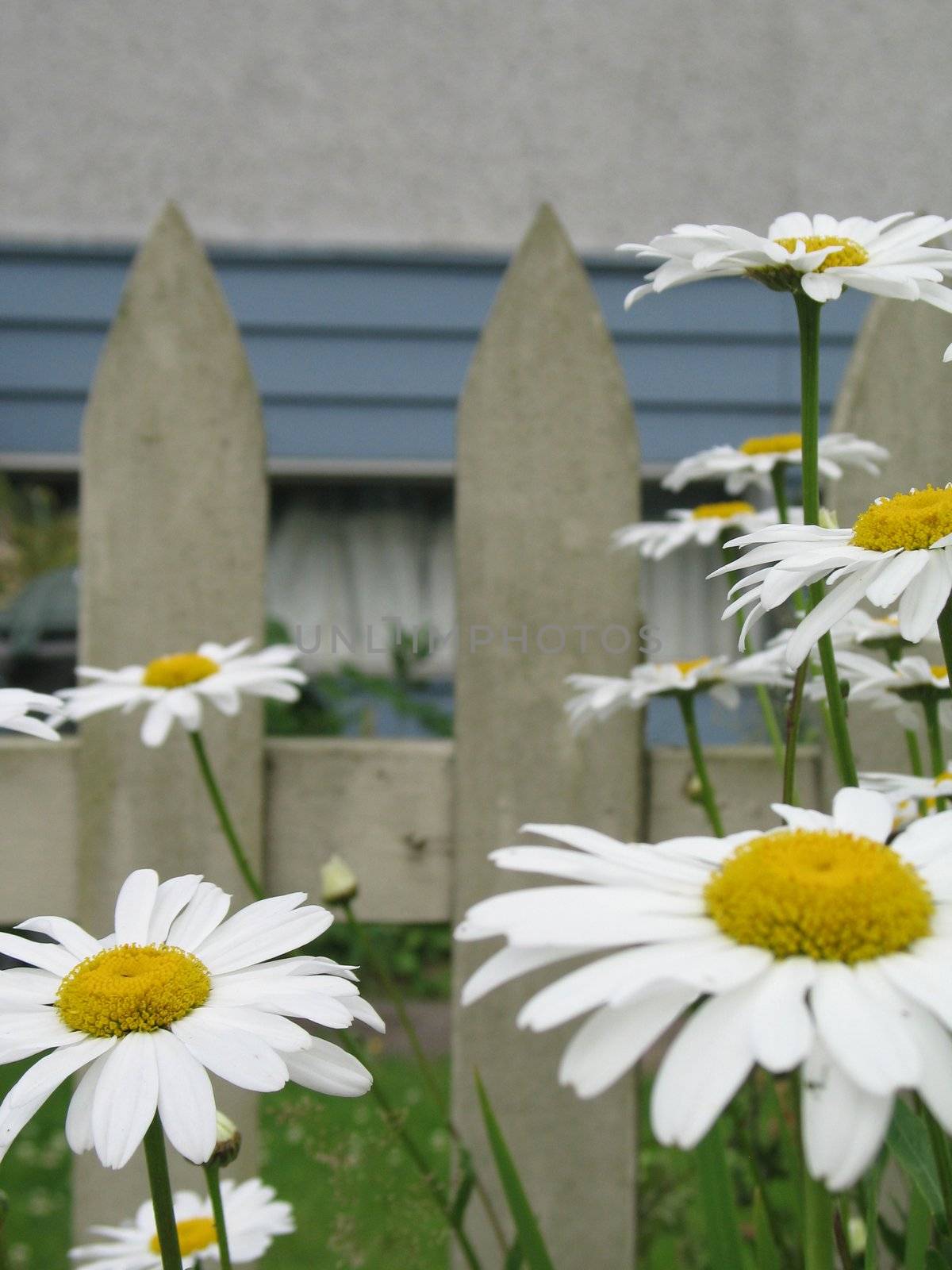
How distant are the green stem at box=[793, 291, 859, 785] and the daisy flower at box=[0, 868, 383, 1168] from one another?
0.33 m

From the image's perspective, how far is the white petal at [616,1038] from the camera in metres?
0.46

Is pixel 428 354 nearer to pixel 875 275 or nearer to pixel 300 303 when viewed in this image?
pixel 300 303

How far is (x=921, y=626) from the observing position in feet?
2.28

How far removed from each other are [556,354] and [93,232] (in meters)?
3.18

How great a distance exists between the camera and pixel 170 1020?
679 mm

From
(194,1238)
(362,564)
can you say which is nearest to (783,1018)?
(194,1238)

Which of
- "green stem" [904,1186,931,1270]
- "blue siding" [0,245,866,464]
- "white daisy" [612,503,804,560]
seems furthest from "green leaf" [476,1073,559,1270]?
"blue siding" [0,245,866,464]

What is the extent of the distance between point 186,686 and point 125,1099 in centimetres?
90

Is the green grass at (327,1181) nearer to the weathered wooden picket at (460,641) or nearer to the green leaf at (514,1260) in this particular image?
the green leaf at (514,1260)

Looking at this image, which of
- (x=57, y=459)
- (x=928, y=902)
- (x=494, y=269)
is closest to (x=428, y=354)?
(x=494, y=269)

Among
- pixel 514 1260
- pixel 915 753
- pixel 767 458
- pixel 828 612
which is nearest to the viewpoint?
pixel 828 612

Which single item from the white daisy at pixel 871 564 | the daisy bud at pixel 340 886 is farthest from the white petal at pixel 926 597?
the daisy bud at pixel 340 886

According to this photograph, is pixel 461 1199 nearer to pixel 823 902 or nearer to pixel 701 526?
pixel 823 902

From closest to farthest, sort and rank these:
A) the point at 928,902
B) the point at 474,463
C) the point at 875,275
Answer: the point at 928,902, the point at 875,275, the point at 474,463
